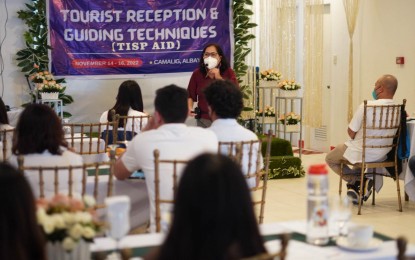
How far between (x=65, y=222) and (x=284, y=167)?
21.7ft

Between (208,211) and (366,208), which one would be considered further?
(366,208)

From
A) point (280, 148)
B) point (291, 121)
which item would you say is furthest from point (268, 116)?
point (280, 148)

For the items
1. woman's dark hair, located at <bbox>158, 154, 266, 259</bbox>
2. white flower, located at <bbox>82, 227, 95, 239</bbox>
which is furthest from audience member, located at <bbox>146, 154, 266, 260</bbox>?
white flower, located at <bbox>82, 227, 95, 239</bbox>

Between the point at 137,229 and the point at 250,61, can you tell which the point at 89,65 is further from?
the point at 137,229

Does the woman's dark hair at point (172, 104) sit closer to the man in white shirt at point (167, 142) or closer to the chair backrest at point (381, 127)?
the man in white shirt at point (167, 142)

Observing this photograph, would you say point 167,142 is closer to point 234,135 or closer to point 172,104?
point 172,104

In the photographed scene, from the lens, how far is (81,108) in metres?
9.47

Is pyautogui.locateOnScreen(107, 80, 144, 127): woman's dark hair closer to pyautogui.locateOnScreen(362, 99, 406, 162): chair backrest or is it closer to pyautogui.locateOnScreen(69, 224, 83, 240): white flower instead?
pyautogui.locateOnScreen(362, 99, 406, 162): chair backrest

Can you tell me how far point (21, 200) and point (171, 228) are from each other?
38 centimetres

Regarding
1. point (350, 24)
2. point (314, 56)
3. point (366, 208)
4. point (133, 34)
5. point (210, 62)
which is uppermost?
point (350, 24)

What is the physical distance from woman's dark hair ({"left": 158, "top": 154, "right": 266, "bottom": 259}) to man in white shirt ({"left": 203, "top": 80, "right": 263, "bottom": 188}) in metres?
2.56

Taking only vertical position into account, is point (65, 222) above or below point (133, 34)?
below

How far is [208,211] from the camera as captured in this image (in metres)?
1.92

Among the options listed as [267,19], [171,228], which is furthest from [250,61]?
[171,228]
